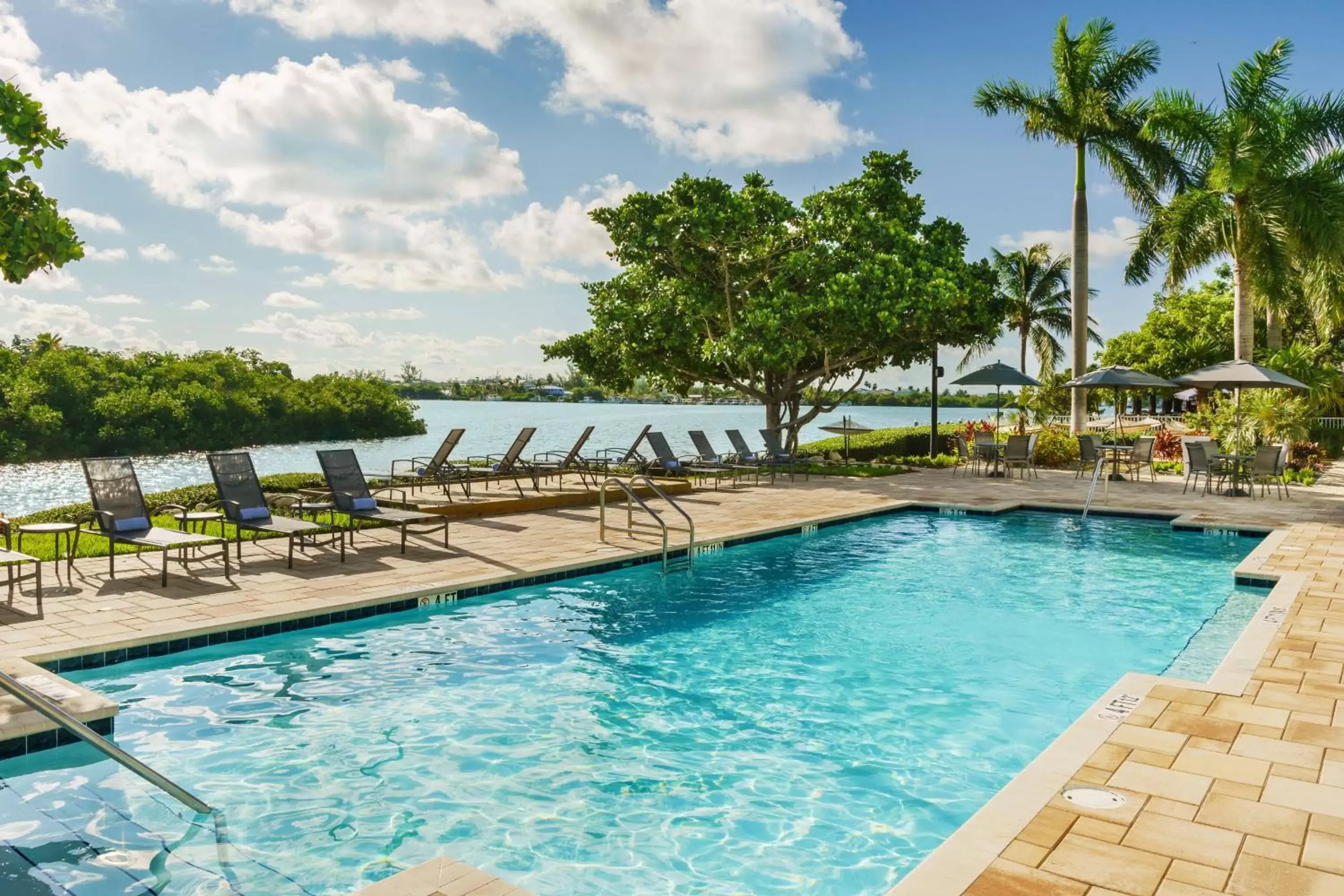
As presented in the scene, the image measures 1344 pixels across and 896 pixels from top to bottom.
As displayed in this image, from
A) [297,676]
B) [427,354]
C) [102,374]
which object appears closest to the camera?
[297,676]

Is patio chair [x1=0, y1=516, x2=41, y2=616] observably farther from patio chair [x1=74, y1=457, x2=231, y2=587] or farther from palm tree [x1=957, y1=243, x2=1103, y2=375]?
palm tree [x1=957, y1=243, x2=1103, y2=375]

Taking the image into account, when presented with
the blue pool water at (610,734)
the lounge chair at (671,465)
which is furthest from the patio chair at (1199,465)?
the lounge chair at (671,465)

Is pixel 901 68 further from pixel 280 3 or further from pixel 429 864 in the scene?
pixel 429 864

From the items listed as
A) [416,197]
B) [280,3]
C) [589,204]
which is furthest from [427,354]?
[280,3]

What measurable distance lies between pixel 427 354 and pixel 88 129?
24430mm

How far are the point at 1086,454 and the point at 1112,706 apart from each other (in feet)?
53.0

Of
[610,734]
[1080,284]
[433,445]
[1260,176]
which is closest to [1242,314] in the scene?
[1260,176]

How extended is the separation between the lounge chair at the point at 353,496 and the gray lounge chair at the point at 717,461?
8086mm

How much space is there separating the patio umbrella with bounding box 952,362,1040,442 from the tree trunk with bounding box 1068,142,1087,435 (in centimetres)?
282

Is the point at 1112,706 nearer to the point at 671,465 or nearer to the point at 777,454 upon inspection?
the point at 671,465

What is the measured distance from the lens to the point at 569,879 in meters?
3.77

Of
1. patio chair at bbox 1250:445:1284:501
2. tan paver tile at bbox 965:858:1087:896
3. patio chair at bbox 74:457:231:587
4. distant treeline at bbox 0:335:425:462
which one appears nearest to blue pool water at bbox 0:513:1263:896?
tan paver tile at bbox 965:858:1087:896

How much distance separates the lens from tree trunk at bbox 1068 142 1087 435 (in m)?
23.8

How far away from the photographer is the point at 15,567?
8.19 meters
